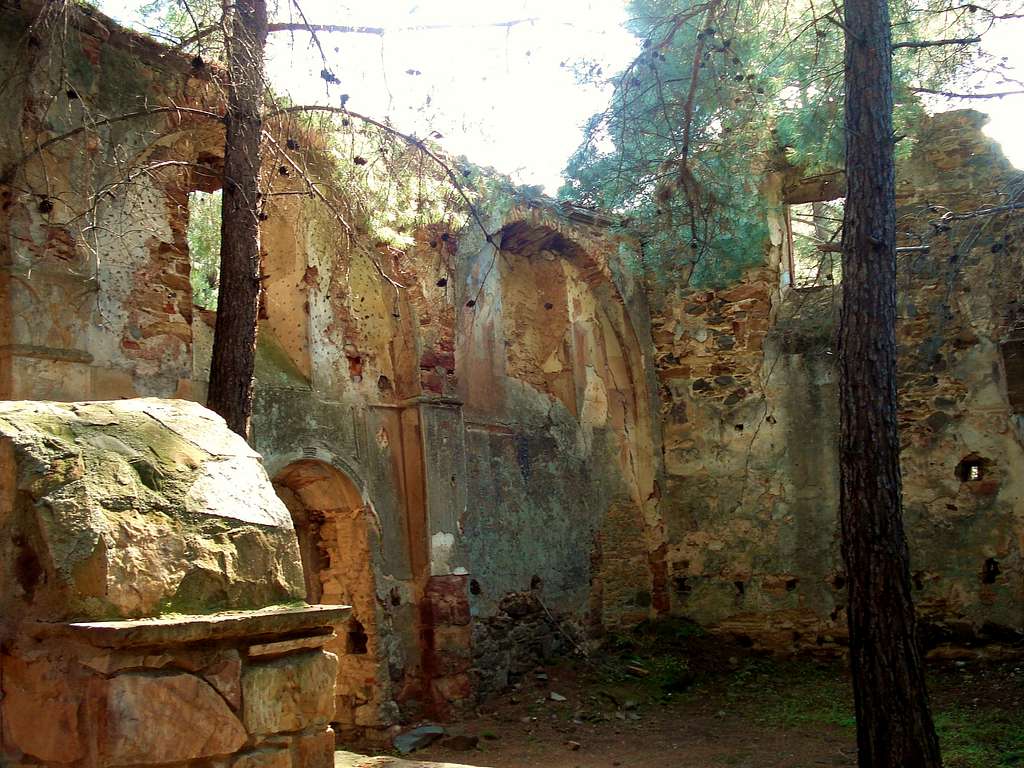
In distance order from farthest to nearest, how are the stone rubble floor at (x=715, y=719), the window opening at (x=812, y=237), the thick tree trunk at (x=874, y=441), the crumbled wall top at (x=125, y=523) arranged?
the window opening at (x=812, y=237) → the stone rubble floor at (x=715, y=719) → the thick tree trunk at (x=874, y=441) → the crumbled wall top at (x=125, y=523)

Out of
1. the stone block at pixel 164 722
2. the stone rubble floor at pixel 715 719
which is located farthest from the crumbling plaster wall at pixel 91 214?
the stone block at pixel 164 722

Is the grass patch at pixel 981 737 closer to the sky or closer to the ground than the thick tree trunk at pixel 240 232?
closer to the ground

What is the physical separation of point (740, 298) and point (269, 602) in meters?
9.09

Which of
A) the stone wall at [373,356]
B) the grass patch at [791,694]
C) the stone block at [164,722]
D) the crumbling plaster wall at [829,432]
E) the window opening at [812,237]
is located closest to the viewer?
the stone block at [164,722]

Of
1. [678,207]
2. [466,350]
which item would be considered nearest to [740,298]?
[466,350]

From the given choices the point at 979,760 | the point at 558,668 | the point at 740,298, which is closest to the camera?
the point at 979,760

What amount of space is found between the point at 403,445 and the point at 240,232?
3.46 metres

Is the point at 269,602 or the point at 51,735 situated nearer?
the point at 51,735

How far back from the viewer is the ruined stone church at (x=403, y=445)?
2.28 metres

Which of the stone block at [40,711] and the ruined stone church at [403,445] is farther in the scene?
the ruined stone church at [403,445]

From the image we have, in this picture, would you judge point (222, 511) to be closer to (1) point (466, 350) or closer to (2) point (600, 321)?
(1) point (466, 350)

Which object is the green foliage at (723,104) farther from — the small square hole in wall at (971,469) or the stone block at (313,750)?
the stone block at (313,750)

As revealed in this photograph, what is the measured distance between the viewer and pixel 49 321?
19.7 feet

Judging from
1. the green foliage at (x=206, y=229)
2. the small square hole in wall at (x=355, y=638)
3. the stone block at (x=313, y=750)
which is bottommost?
the small square hole in wall at (x=355, y=638)
